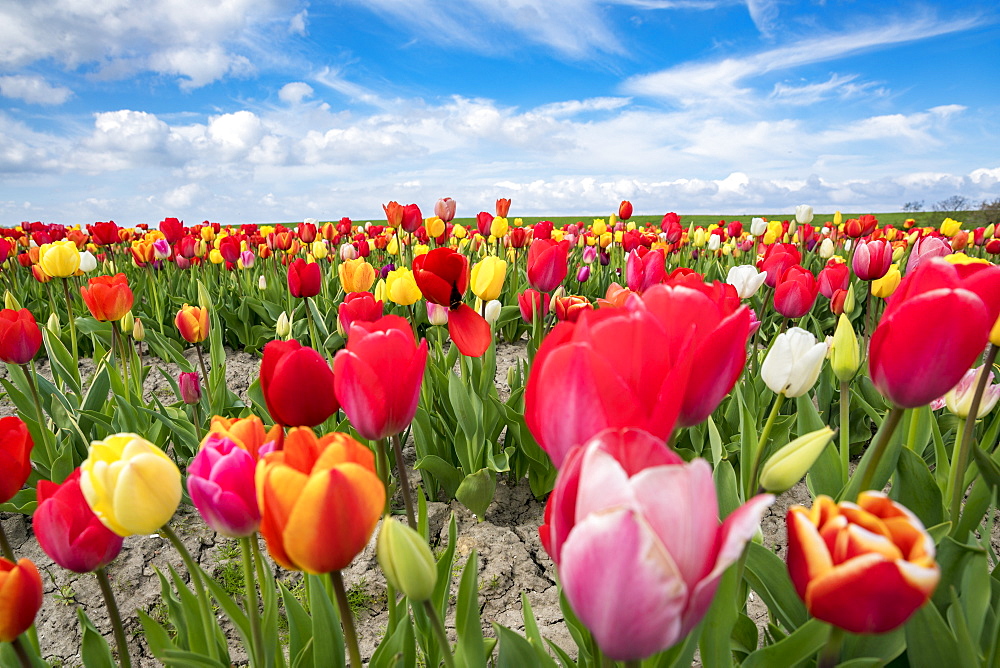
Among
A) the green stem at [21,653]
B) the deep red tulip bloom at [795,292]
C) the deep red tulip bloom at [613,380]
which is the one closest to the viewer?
the deep red tulip bloom at [613,380]

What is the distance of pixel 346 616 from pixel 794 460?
30.6 inches

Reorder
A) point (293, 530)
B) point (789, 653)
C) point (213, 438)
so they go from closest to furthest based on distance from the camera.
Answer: point (293, 530) → point (213, 438) → point (789, 653)

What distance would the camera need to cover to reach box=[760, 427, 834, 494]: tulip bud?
99 centimetres

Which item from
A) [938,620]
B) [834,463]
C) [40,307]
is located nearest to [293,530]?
[938,620]

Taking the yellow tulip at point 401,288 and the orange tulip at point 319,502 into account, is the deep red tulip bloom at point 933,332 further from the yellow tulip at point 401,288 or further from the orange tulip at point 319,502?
the yellow tulip at point 401,288

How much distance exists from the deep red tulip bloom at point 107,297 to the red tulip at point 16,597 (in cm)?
217

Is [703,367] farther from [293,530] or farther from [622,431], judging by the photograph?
[293,530]

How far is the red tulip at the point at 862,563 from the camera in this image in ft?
2.06

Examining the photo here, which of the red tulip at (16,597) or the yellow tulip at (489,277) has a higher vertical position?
the yellow tulip at (489,277)

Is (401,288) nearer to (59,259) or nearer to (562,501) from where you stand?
(59,259)

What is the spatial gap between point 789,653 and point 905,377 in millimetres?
556

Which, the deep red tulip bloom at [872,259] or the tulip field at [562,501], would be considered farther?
the deep red tulip bloom at [872,259]

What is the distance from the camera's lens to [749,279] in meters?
2.92

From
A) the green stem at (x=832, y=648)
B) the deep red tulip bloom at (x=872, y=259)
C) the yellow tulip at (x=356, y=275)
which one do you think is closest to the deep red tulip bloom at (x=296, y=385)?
the green stem at (x=832, y=648)
